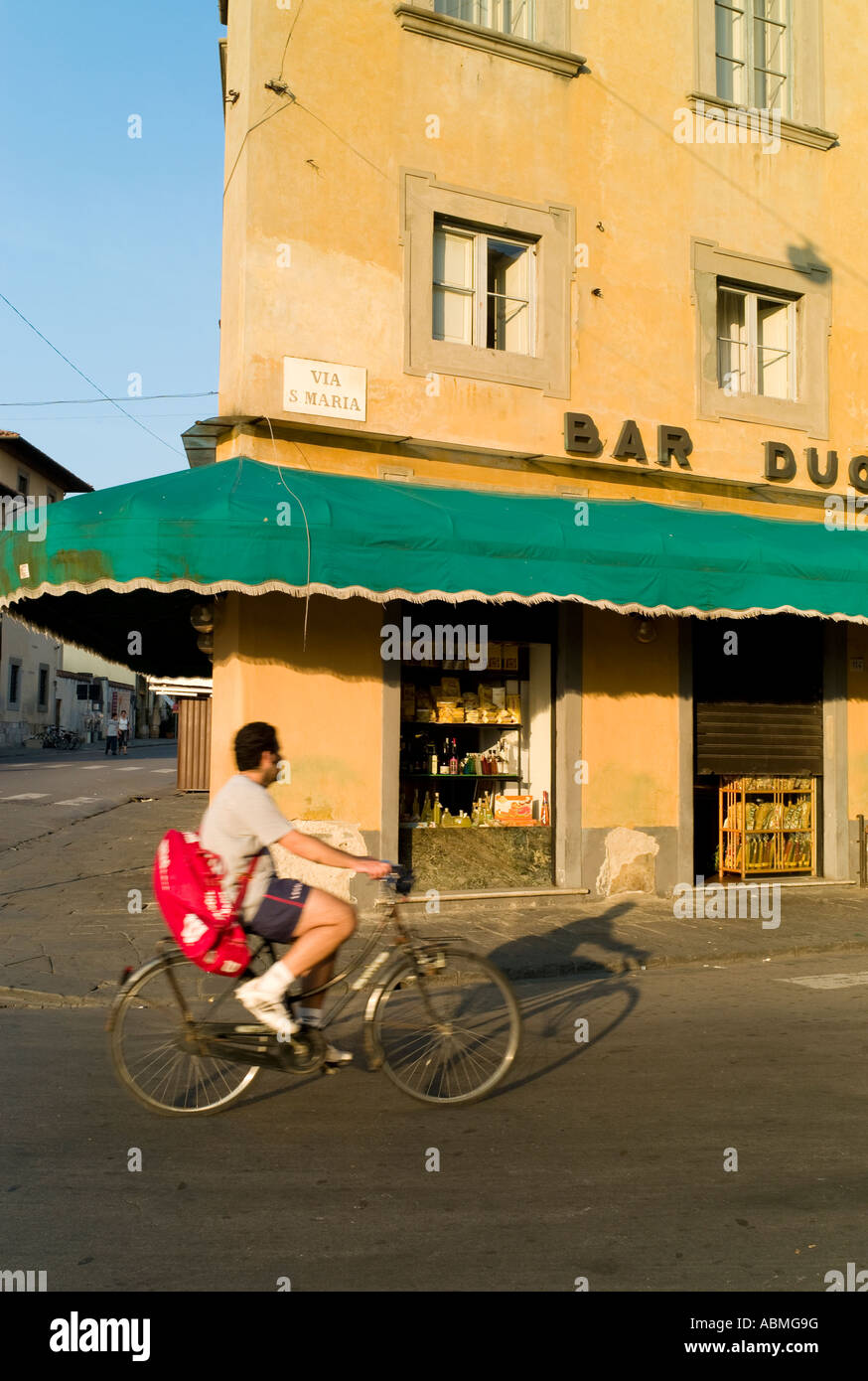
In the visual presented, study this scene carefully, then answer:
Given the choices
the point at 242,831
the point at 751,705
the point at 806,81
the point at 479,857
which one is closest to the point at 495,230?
the point at 806,81

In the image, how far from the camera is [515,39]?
1137 cm

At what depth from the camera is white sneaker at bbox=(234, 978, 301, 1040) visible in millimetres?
4910

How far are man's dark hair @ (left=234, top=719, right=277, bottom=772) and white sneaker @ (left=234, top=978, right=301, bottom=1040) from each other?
3.15 feet

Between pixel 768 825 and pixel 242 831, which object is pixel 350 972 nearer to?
pixel 242 831

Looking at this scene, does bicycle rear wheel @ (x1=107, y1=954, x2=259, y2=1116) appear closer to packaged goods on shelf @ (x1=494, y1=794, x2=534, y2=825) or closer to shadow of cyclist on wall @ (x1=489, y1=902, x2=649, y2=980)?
shadow of cyclist on wall @ (x1=489, y1=902, x2=649, y2=980)

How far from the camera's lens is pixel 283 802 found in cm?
1017

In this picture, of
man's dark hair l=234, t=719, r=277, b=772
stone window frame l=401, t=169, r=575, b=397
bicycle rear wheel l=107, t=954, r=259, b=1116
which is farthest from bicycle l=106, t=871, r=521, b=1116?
stone window frame l=401, t=169, r=575, b=397

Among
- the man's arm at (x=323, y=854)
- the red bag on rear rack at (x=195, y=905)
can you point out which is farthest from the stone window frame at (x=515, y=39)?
the red bag on rear rack at (x=195, y=905)

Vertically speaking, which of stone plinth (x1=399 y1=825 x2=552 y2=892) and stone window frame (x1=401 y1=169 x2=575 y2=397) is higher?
stone window frame (x1=401 y1=169 x2=575 y2=397)

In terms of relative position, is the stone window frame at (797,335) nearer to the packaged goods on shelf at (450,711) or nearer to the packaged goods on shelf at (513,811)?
the packaged goods on shelf at (450,711)

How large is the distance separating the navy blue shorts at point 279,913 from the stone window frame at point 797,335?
8.80m

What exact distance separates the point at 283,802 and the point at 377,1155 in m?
5.74

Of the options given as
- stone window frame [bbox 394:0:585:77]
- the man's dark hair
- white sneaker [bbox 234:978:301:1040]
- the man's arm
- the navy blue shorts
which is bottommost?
white sneaker [bbox 234:978:301:1040]
